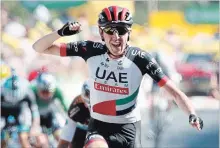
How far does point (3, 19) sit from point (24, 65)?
1.34 metres

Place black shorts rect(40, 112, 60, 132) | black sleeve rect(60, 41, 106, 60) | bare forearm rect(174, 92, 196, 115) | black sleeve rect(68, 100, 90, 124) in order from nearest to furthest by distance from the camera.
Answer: bare forearm rect(174, 92, 196, 115) < black sleeve rect(60, 41, 106, 60) < black sleeve rect(68, 100, 90, 124) < black shorts rect(40, 112, 60, 132)

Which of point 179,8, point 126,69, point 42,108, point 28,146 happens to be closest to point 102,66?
point 126,69

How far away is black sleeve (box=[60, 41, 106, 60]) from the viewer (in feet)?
18.0

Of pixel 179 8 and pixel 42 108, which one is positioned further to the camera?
pixel 179 8

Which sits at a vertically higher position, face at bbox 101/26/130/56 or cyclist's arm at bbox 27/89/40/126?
face at bbox 101/26/130/56

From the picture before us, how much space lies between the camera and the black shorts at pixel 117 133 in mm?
5320

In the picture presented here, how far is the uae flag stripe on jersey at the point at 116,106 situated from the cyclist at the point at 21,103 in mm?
3044

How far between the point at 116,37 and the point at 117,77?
341mm

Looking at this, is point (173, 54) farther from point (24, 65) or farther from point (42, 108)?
point (42, 108)

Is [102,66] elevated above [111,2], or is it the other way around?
[102,66]

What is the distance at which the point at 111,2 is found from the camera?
13.1 m

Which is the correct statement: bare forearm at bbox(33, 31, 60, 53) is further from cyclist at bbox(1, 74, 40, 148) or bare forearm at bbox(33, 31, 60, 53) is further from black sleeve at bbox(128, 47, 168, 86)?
cyclist at bbox(1, 74, 40, 148)

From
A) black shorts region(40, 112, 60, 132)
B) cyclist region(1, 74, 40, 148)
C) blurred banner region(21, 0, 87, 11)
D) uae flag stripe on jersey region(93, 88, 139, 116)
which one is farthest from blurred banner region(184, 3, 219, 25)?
uae flag stripe on jersey region(93, 88, 139, 116)

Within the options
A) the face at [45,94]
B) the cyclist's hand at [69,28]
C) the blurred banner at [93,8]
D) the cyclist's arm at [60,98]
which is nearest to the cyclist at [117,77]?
the cyclist's hand at [69,28]
